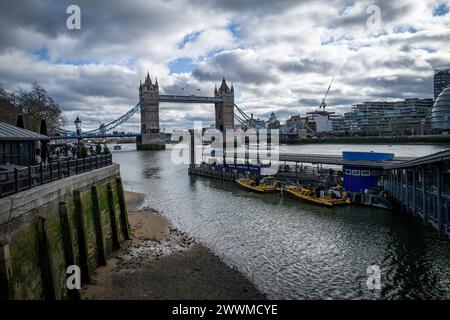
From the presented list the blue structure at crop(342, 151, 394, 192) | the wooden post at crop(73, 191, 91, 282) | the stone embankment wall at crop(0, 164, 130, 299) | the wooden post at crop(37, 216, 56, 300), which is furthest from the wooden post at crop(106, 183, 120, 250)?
the blue structure at crop(342, 151, 394, 192)

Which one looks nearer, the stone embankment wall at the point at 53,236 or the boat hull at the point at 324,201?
the stone embankment wall at the point at 53,236

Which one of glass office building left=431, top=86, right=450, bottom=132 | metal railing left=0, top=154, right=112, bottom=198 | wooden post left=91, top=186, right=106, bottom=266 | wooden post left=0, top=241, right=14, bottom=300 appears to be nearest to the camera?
wooden post left=0, top=241, right=14, bottom=300

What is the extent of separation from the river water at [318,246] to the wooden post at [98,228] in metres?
6.75

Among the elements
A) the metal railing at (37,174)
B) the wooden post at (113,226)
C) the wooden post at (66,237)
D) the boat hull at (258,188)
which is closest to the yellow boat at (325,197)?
the boat hull at (258,188)

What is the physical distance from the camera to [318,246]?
2308 centimetres

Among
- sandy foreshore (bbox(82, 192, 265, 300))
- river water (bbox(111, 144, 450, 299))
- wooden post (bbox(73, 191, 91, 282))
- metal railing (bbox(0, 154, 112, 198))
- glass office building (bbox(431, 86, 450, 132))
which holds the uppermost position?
glass office building (bbox(431, 86, 450, 132))

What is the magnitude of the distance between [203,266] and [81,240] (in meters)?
6.37

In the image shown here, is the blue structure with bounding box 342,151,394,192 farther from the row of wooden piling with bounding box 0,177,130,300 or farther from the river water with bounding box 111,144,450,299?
the row of wooden piling with bounding box 0,177,130,300

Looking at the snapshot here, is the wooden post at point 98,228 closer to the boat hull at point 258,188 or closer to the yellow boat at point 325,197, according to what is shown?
the yellow boat at point 325,197

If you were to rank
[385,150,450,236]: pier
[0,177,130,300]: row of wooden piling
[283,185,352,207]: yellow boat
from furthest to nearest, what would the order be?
1. [283,185,352,207]: yellow boat
2. [385,150,450,236]: pier
3. [0,177,130,300]: row of wooden piling

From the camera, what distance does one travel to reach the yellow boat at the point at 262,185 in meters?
45.5

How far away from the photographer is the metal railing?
38.1ft

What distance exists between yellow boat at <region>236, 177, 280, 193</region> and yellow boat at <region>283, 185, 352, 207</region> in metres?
4.32
